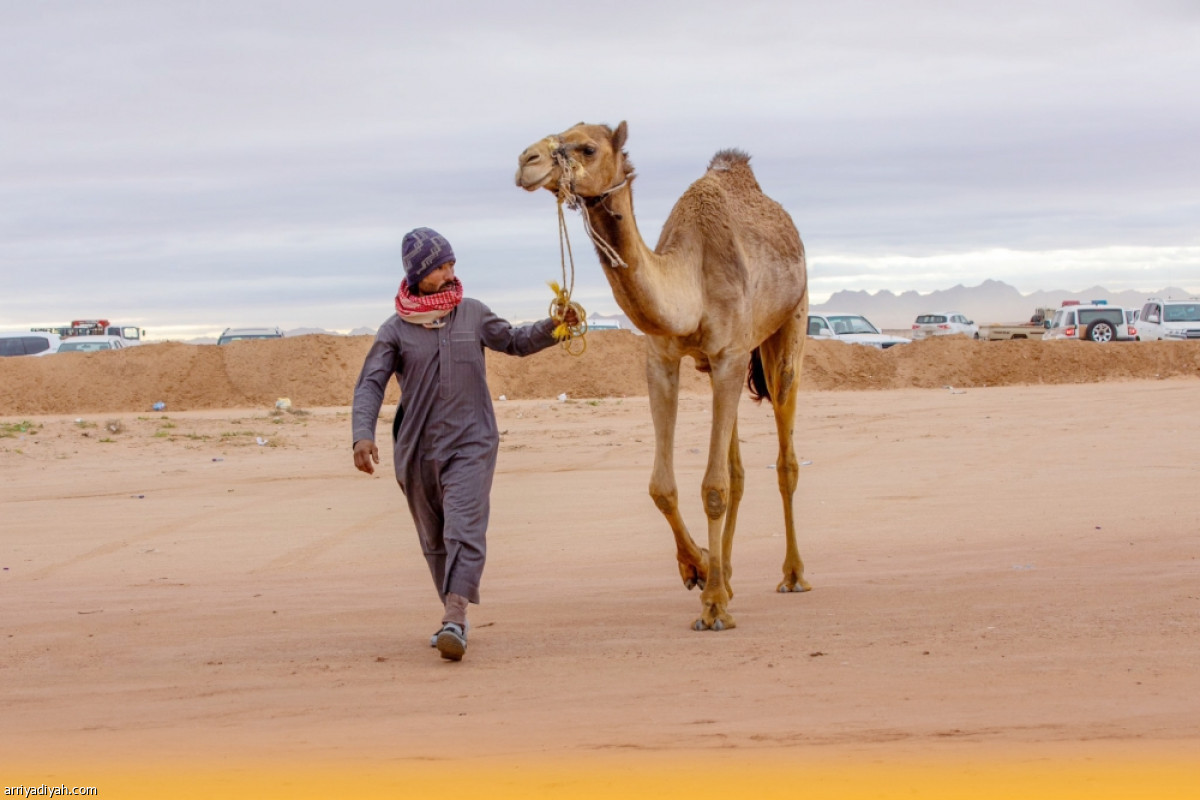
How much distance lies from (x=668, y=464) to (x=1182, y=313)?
31693 mm

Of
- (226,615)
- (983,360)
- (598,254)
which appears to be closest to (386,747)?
(598,254)

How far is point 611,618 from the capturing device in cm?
701

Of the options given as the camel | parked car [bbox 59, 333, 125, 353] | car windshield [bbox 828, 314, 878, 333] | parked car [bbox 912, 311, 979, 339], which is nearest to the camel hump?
the camel

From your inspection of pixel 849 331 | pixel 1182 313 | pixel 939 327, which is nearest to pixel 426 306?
pixel 849 331

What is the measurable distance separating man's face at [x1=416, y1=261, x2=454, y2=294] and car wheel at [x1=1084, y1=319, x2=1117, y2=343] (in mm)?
32648

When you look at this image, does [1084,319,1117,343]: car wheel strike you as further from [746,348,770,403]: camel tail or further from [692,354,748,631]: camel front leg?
[692,354,748,631]: camel front leg

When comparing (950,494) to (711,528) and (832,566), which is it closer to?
(832,566)

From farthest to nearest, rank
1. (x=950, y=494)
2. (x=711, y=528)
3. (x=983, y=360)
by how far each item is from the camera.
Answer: (x=983, y=360) → (x=950, y=494) → (x=711, y=528)

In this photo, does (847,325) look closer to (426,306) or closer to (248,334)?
(248,334)

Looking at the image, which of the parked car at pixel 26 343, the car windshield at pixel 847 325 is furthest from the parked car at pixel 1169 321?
the parked car at pixel 26 343

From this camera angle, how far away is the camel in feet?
20.4

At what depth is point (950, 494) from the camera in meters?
11.6

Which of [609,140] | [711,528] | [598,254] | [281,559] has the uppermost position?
[609,140]

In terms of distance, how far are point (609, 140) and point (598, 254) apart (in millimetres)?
558
